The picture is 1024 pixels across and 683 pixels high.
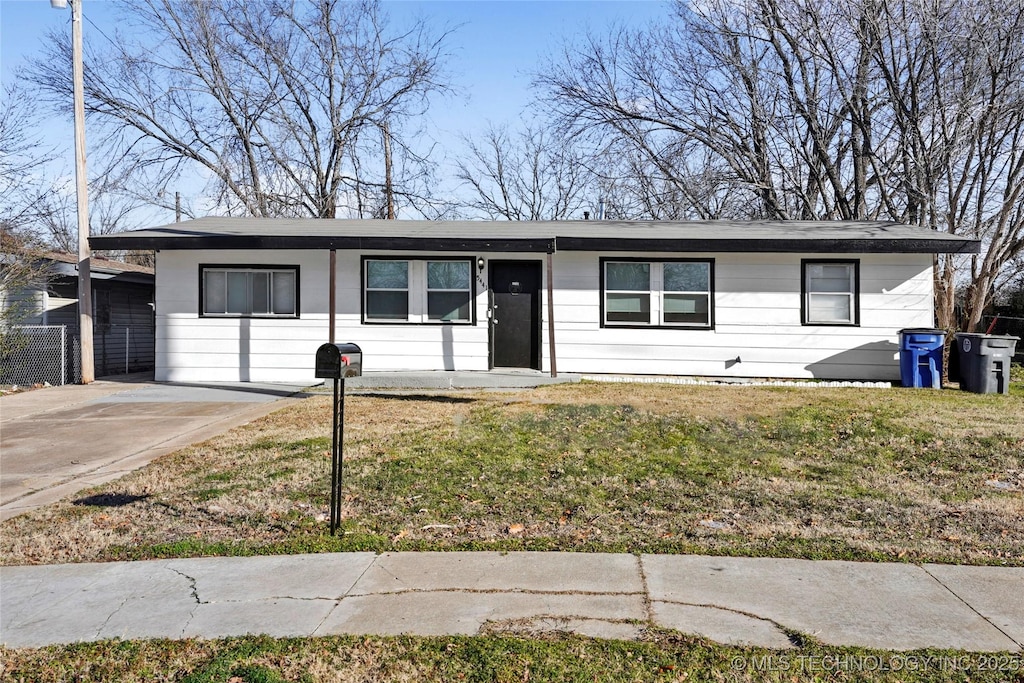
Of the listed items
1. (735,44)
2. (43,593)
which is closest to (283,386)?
(43,593)

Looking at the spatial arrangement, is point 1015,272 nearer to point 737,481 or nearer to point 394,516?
point 737,481

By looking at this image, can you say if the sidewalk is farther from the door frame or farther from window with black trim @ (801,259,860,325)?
window with black trim @ (801,259,860,325)

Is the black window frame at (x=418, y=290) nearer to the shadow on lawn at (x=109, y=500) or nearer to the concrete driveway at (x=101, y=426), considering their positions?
the concrete driveway at (x=101, y=426)

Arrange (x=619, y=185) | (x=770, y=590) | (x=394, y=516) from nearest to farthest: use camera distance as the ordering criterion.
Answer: (x=770, y=590) → (x=394, y=516) → (x=619, y=185)

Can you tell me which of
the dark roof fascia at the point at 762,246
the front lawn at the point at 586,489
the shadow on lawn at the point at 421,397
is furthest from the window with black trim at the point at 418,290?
the front lawn at the point at 586,489

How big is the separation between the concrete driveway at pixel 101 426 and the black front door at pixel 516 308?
13.0ft

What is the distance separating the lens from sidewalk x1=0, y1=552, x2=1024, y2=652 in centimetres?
369

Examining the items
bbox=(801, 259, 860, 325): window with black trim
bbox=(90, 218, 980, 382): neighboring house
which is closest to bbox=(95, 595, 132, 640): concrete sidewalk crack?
bbox=(90, 218, 980, 382): neighboring house

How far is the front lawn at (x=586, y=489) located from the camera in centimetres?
512

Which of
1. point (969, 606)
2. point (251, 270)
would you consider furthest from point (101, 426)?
point (969, 606)

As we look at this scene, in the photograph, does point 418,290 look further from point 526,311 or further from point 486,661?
point 486,661

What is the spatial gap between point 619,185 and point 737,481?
20.0m

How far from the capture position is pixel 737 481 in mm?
6676

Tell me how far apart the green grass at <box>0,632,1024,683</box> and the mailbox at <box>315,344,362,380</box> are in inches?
77.5
